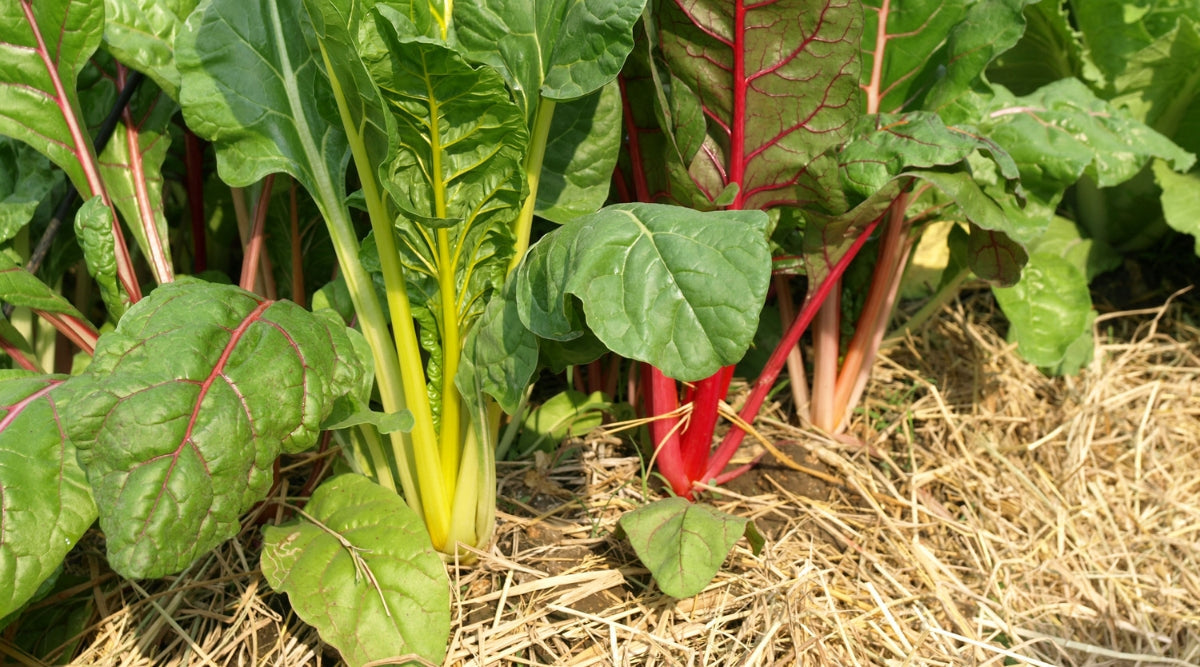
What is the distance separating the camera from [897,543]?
161 centimetres

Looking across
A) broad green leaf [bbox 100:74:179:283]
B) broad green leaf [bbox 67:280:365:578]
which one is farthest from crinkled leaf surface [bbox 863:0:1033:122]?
broad green leaf [bbox 100:74:179:283]

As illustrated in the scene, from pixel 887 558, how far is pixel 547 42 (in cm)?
106

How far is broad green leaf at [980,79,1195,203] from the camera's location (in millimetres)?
1715

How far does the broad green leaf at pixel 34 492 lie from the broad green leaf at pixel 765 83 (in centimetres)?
104

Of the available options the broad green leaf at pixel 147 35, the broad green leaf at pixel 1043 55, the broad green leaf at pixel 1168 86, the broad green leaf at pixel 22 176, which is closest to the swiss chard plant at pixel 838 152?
the broad green leaf at pixel 1043 55

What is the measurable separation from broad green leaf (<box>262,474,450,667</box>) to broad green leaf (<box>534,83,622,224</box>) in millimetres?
552

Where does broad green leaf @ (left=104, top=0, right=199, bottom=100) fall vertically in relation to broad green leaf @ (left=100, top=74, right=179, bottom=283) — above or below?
above

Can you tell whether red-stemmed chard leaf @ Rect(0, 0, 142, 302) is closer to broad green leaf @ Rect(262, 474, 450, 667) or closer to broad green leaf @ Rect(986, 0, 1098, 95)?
broad green leaf @ Rect(262, 474, 450, 667)

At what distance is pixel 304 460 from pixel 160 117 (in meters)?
0.69

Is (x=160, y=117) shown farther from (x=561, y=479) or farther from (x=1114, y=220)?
(x=1114, y=220)

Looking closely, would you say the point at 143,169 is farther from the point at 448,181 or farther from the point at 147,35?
the point at 448,181

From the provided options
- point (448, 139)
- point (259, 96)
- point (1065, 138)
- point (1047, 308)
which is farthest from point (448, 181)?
point (1047, 308)

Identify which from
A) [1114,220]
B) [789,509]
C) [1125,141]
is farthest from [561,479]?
[1114,220]

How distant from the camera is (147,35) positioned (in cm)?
150
